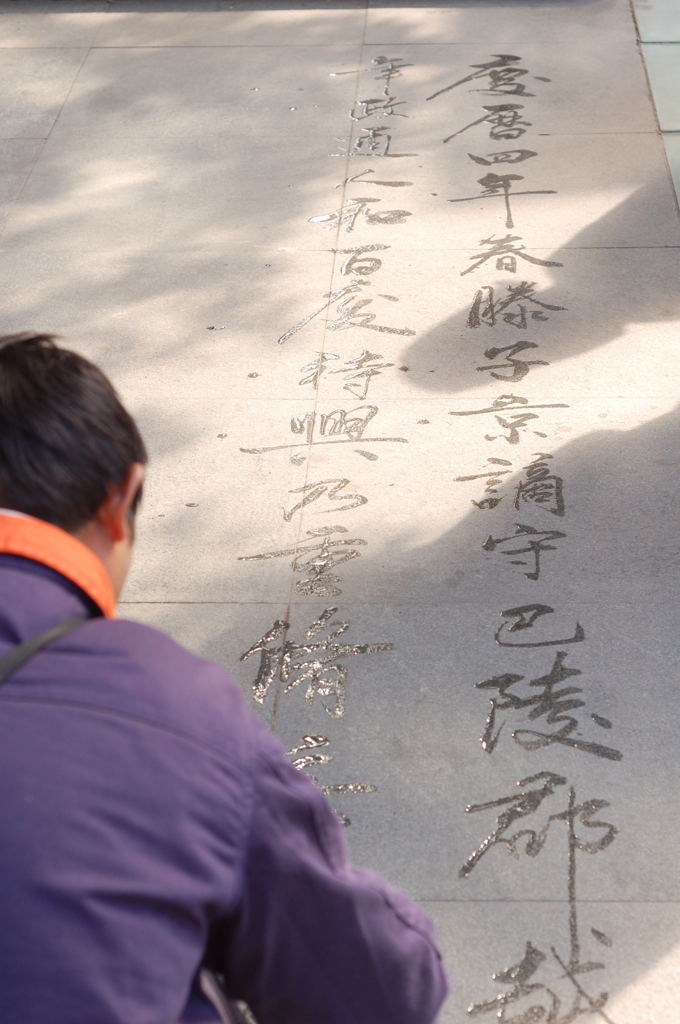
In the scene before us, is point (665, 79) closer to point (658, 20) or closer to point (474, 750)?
point (658, 20)

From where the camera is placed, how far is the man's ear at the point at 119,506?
3.64 feet

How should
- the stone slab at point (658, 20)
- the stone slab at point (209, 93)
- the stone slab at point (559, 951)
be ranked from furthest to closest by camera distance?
the stone slab at point (658, 20)
the stone slab at point (209, 93)
the stone slab at point (559, 951)

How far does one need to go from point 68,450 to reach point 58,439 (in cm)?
1

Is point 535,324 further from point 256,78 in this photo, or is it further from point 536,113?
point 256,78

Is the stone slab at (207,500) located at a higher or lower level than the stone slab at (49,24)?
lower

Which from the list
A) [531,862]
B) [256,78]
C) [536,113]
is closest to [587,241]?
[536,113]

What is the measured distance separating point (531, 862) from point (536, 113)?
156 inches

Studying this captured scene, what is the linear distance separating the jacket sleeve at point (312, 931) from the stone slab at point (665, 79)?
4.93 m

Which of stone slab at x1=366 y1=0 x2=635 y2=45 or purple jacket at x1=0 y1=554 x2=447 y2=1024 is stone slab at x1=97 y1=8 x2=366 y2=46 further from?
purple jacket at x1=0 y1=554 x2=447 y2=1024

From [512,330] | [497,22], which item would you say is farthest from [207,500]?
[497,22]

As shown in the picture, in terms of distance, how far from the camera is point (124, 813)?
0.90 m

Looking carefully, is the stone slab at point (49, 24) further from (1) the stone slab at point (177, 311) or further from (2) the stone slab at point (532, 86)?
(1) the stone slab at point (177, 311)

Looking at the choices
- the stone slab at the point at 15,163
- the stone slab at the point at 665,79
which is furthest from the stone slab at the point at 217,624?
the stone slab at the point at 665,79

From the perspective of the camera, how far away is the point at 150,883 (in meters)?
0.89
